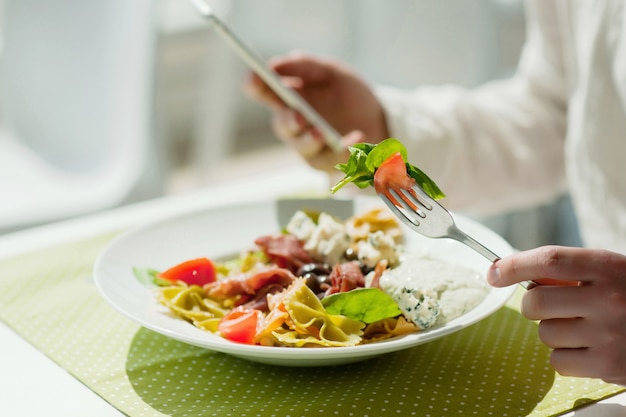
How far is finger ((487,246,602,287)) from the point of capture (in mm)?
607

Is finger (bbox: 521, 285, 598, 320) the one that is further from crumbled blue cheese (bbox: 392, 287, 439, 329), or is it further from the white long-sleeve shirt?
the white long-sleeve shirt

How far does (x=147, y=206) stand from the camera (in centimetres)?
126

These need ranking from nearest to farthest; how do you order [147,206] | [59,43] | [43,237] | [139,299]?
[139,299] < [43,237] < [147,206] < [59,43]

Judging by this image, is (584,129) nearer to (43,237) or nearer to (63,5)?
(43,237)

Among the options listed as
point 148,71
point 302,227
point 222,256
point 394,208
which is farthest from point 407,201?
point 148,71

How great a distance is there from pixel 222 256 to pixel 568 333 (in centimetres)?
44

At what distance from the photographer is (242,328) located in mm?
701

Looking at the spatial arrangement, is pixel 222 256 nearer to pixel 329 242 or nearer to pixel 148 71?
pixel 329 242

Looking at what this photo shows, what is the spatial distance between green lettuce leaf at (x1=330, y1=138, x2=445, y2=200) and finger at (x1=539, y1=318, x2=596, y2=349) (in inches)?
5.0

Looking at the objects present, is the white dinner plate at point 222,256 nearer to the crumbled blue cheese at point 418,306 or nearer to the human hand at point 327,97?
the crumbled blue cheese at point 418,306

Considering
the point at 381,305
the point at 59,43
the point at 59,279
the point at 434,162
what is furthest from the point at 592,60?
the point at 59,43

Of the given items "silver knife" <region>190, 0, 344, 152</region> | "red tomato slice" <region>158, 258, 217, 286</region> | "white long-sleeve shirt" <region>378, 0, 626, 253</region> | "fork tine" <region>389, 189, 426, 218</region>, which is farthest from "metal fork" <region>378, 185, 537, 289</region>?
"white long-sleeve shirt" <region>378, 0, 626, 253</region>

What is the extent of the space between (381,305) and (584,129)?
0.60 meters

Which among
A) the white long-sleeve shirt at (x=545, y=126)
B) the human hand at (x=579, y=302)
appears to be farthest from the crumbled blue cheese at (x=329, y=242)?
the white long-sleeve shirt at (x=545, y=126)
